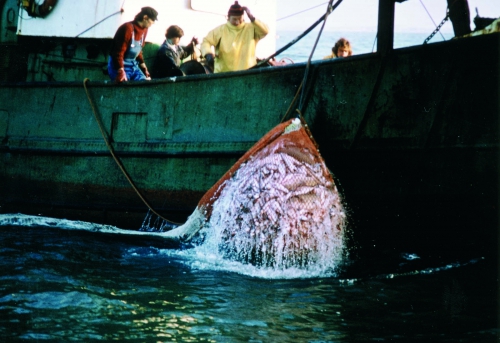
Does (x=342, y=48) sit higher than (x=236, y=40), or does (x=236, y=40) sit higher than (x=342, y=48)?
(x=342, y=48)

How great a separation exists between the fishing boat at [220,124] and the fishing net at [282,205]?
0.55 metres

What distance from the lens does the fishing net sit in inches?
230

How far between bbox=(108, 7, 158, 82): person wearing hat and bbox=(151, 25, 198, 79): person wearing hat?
37 cm

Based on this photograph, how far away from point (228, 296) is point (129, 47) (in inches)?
142

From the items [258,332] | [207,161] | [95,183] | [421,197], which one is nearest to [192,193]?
[207,161]

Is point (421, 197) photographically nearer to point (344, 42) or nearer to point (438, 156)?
point (438, 156)

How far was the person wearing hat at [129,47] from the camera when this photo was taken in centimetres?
755

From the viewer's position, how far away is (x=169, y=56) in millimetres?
8266

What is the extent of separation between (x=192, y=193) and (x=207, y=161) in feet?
1.29

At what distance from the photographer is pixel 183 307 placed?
16.0 ft

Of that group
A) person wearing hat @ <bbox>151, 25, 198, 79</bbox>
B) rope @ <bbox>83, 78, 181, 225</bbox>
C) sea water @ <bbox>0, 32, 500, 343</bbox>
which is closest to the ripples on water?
sea water @ <bbox>0, 32, 500, 343</bbox>

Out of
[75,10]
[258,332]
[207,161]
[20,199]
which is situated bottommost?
[258,332]

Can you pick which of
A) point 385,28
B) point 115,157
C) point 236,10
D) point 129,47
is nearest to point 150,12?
point 129,47

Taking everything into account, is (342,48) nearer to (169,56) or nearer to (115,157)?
(169,56)
